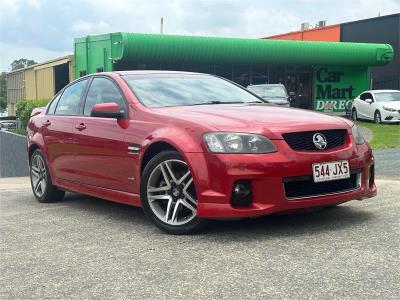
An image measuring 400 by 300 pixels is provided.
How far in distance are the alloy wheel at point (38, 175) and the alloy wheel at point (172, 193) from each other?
249cm

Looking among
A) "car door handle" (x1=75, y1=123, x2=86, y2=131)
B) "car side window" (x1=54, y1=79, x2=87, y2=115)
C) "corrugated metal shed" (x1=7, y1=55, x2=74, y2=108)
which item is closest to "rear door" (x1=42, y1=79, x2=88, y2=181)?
"car side window" (x1=54, y1=79, x2=87, y2=115)

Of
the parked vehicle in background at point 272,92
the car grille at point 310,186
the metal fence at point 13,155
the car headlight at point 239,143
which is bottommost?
the metal fence at point 13,155

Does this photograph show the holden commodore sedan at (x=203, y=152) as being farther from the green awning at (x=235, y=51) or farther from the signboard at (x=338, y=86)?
the signboard at (x=338, y=86)

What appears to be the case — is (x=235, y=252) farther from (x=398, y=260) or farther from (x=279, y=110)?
(x=279, y=110)

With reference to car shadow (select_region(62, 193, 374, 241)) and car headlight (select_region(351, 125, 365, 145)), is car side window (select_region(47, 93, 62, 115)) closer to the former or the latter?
car shadow (select_region(62, 193, 374, 241))

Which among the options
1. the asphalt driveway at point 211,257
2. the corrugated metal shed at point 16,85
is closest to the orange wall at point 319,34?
the corrugated metal shed at point 16,85

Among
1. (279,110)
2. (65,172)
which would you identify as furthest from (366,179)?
(65,172)

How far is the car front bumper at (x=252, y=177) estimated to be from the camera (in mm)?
4492

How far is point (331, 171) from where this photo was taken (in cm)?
475

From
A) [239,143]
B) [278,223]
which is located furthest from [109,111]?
[278,223]

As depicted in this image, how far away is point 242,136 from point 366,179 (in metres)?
1.28

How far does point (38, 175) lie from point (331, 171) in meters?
3.97

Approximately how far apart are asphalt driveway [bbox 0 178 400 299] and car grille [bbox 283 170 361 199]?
306 millimetres

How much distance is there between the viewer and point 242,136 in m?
4.58
